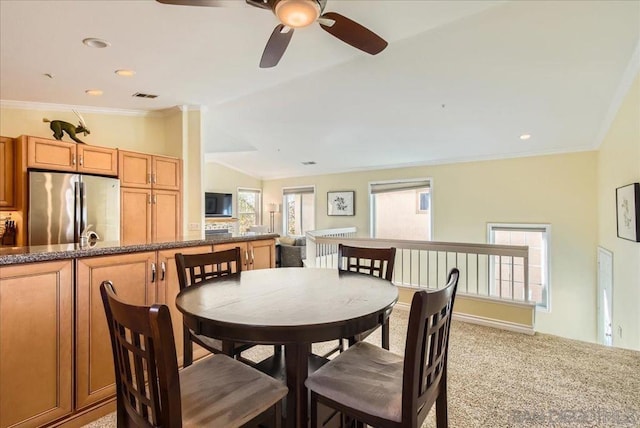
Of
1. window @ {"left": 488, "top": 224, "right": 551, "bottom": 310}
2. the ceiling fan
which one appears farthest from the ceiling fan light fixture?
window @ {"left": 488, "top": 224, "right": 551, "bottom": 310}

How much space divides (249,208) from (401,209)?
14.8 ft

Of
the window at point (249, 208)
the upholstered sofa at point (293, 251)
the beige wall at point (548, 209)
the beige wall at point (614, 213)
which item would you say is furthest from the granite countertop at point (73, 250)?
the window at point (249, 208)

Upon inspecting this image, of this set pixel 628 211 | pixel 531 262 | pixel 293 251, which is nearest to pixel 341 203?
pixel 293 251

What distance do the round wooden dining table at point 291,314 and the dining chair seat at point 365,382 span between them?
12 cm

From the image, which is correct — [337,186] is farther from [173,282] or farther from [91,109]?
[173,282]

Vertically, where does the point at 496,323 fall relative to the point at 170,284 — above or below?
below

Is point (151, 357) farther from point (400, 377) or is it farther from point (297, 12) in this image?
point (297, 12)

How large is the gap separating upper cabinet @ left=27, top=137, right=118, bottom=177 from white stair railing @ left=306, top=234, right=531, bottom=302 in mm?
2828

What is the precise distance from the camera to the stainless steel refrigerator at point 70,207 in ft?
10.1

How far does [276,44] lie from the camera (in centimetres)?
209

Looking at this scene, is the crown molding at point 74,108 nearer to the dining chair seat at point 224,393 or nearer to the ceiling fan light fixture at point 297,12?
the ceiling fan light fixture at point 297,12

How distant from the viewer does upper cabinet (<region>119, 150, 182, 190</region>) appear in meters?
3.74

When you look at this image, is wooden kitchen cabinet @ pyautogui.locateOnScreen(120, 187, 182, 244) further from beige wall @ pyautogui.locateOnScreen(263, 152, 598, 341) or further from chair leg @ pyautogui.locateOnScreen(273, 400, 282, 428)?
beige wall @ pyautogui.locateOnScreen(263, 152, 598, 341)

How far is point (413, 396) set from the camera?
1047mm
